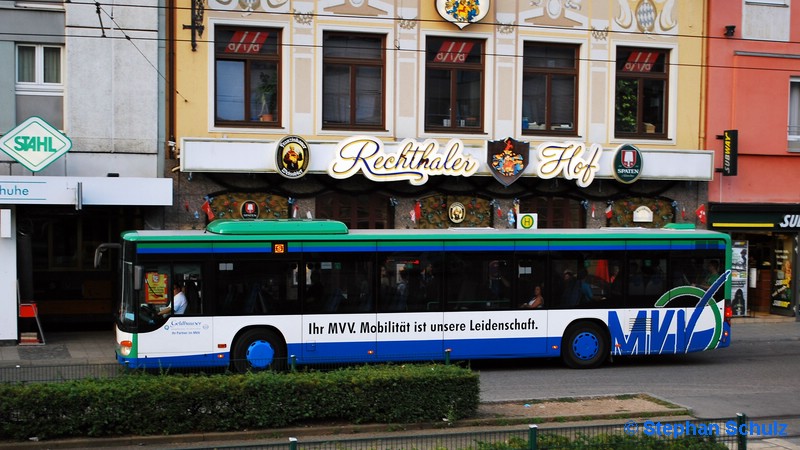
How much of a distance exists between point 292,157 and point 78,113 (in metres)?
4.97

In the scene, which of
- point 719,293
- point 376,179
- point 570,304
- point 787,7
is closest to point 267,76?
point 376,179

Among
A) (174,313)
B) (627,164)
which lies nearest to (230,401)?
(174,313)

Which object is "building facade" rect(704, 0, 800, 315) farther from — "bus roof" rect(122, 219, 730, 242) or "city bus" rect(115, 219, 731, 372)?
"bus roof" rect(122, 219, 730, 242)

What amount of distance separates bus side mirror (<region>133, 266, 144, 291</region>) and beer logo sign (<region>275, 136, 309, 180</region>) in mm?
6414

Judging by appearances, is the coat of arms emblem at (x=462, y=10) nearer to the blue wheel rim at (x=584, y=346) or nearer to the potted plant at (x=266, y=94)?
the potted plant at (x=266, y=94)

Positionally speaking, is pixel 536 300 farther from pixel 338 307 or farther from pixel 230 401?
pixel 230 401

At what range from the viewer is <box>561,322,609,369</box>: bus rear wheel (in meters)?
18.7

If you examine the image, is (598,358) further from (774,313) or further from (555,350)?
(774,313)

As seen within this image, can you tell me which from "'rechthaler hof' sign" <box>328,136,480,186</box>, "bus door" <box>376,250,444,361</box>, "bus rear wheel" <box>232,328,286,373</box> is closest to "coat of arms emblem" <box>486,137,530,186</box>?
"'rechthaler hof' sign" <box>328,136,480,186</box>

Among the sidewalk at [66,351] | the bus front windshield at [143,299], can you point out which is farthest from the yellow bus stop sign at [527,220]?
the bus front windshield at [143,299]

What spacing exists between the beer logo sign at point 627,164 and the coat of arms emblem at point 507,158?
2514 millimetres

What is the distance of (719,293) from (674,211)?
23.9ft

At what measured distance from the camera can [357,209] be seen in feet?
78.3

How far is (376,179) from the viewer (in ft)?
76.1
